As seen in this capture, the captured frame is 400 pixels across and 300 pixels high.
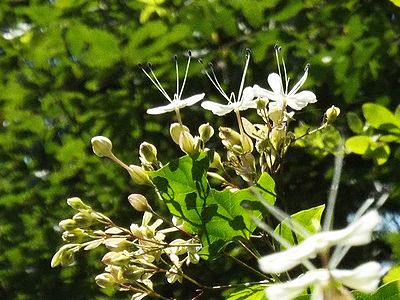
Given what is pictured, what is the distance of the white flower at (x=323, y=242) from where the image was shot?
0.46m

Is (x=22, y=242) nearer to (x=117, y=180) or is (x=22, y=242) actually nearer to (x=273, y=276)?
(x=117, y=180)

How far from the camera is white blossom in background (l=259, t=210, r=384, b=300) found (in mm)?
464

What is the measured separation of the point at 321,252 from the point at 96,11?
72.9 inches

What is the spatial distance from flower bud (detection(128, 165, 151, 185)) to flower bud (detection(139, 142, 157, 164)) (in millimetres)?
25

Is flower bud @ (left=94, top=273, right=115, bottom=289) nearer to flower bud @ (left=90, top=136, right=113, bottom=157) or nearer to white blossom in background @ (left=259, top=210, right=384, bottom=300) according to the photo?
flower bud @ (left=90, top=136, right=113, bottom=157)

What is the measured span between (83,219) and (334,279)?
49cm

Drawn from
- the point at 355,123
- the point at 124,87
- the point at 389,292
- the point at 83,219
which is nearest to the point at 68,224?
the point at 83,219

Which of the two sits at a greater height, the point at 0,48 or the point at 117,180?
the point at 0,48

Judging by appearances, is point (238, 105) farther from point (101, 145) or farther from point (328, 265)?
point (328, 265)

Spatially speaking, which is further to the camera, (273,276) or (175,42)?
(175,42)

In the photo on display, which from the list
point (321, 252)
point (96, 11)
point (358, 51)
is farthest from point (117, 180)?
point (321, 252)

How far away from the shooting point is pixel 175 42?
2.14m

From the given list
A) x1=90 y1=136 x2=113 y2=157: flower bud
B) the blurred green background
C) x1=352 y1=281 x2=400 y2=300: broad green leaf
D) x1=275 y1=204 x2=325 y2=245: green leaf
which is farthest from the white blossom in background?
the blurred green background

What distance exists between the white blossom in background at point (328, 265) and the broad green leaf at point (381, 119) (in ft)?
3.41
